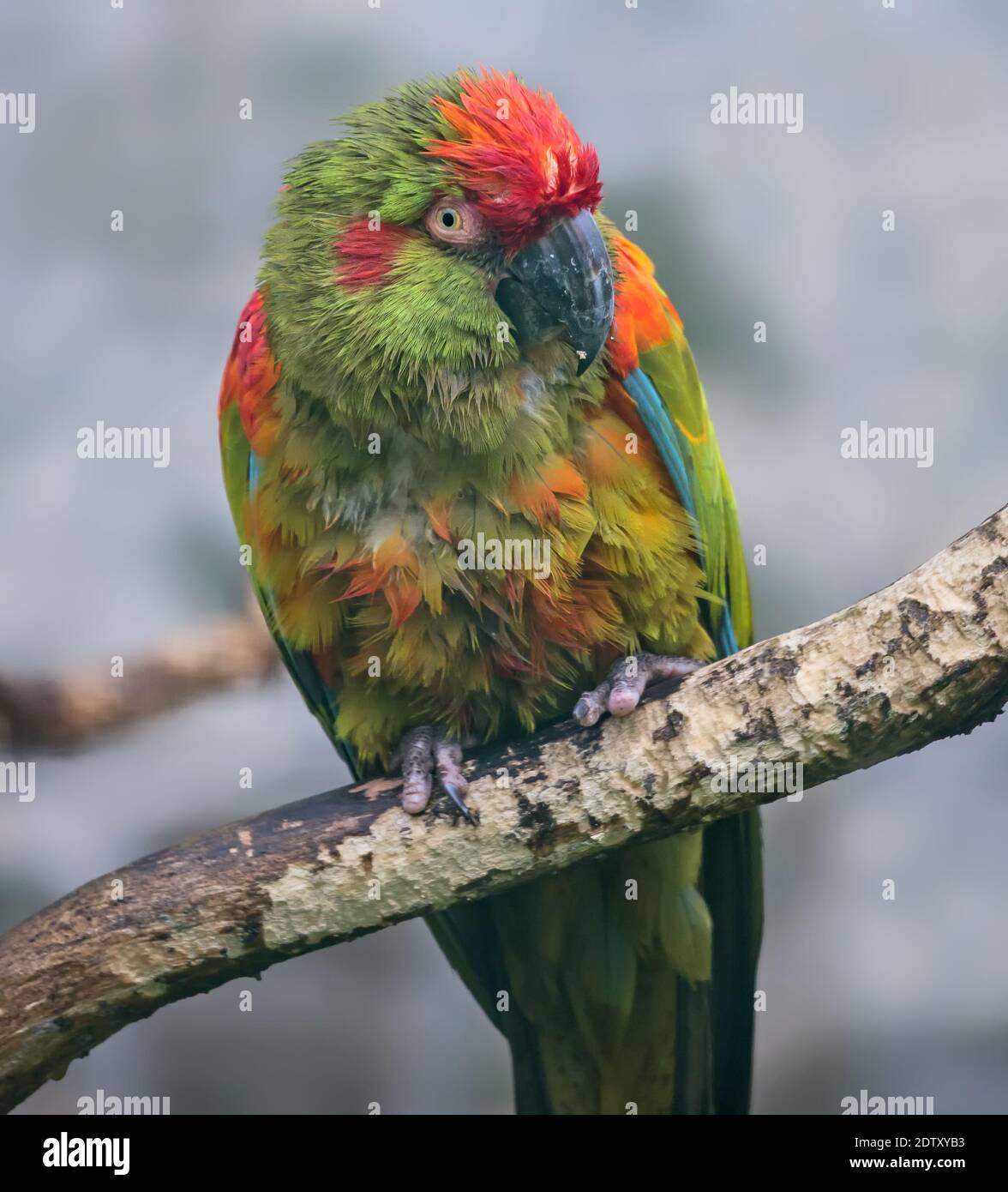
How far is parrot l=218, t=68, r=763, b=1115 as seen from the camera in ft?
6.56

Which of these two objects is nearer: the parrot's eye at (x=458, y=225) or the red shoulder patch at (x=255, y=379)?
the parrot's eye at (x=458, y=225)

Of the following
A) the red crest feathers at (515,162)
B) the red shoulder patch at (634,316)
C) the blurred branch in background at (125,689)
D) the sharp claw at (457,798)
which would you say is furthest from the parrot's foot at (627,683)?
the blurred branch in background at (125,689)

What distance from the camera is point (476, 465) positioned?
210cm

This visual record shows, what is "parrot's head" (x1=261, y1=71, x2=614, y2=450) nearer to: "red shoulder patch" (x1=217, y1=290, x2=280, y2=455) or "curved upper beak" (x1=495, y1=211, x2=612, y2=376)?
"curved upper beak" (x1=495, y1=211, x2=612, y2=376)

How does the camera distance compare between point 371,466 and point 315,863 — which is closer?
point 315,863

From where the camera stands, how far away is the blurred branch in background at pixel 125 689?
288cm

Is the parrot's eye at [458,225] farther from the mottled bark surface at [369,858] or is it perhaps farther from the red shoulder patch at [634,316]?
the mottled bark surface at [369,858]

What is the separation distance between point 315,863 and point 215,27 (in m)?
3.21

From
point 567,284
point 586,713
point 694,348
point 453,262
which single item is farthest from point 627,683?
point 694,348

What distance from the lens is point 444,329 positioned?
200 cm

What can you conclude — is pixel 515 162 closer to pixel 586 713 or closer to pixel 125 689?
pixel 586 713

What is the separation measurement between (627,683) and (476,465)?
522 mm
